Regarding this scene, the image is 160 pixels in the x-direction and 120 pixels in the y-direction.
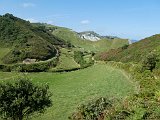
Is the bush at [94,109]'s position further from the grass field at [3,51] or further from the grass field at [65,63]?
the grass field at [3,51]

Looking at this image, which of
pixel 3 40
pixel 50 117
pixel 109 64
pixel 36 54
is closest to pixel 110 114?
pixel 50 117

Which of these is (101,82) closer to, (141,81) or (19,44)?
(141,81)

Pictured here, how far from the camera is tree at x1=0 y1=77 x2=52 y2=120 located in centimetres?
3769

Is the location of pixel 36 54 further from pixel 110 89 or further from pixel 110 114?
pixel 110 114

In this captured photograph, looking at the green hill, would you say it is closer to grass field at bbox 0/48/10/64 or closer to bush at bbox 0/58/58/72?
grass field at bbox 0/48/10/64

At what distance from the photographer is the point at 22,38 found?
159 meters

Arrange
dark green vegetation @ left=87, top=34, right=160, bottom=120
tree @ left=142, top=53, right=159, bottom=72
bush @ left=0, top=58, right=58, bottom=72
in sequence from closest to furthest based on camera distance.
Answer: dark green vegetation @ left=87, top=34, right=160, bottom=120, tree @ left=142, top=53, right=159, bottom=72, bush @ left=0, top=58, right=58, bottom=72

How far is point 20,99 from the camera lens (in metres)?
37.5

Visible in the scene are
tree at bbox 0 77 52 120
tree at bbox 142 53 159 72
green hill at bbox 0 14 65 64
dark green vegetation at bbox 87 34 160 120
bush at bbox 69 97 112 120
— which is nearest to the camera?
dark green vegetation at bbox 87 34 160 120

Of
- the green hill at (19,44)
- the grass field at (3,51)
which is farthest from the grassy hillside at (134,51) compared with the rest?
the grass field at (3,51)

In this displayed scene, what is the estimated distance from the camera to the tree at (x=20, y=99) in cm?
3769

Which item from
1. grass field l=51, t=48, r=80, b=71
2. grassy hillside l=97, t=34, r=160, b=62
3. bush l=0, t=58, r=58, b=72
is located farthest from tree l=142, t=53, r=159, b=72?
bush l=0, t=58, r=58, b=72

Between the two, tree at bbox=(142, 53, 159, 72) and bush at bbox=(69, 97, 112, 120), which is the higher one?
tree at bbox=(142, 53, 159, 72)

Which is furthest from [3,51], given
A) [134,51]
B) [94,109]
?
[94,109]
